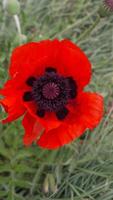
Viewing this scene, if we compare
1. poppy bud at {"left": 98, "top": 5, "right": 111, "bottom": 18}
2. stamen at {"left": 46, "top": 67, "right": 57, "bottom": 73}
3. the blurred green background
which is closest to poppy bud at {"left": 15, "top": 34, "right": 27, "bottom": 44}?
the blurred green background

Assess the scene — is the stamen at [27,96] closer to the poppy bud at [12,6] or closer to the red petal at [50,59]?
the red petal at [50,59]

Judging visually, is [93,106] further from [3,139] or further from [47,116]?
[3,139]

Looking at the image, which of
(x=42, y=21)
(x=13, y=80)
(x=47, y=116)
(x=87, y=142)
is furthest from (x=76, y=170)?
(x=42, y=21)

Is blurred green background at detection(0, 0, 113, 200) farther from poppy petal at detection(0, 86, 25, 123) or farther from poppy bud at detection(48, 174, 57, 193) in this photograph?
poppy petal at detection(0, 86, 25, 123)

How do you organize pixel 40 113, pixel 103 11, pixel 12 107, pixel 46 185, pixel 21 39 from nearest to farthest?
pixel 12 107 < pixel 40 113 < pixel 103 11 < pixel 46 185 < pixel 21 39

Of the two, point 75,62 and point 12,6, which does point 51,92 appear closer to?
point 75,62

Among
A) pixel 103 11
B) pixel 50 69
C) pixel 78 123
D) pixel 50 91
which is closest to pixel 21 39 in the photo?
pixel 103 11
